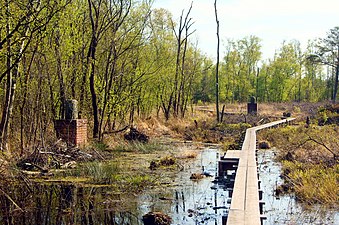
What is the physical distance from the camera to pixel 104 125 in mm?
20078

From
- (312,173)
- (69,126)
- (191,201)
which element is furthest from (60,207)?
(69,126)

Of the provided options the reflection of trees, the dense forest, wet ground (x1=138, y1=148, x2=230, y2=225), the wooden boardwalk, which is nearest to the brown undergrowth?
the wooden boardwalk

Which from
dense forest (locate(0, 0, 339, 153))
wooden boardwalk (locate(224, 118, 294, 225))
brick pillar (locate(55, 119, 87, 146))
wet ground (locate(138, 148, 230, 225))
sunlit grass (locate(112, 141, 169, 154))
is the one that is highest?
dense forest (locate(0, 0, 339, 153))

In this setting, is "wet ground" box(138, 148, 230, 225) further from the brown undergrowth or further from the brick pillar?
the brick pillar

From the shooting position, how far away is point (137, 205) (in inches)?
374

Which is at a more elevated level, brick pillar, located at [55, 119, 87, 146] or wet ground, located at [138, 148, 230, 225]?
brick pillar, located at [55, 119, 87, 146]

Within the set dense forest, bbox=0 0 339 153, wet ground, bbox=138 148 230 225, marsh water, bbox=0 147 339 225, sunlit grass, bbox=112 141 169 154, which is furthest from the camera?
sunlit grass, bbox=112 141 169 154

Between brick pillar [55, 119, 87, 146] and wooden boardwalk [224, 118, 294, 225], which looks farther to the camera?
brick pillar [55, 119, 87, 146]

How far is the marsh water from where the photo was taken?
8.41 m

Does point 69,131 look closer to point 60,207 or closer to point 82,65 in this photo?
point 82,65

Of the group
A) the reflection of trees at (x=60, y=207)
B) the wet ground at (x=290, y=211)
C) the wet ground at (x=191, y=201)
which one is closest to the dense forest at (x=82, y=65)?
the reflection of trees at (x=60, y=207)

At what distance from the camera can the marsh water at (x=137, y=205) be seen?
8414 millimetres

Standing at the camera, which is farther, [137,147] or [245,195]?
[137,147]

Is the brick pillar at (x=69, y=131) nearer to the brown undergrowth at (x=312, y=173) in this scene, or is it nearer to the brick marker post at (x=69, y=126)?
the brick marker post at (x=69, y=126)
